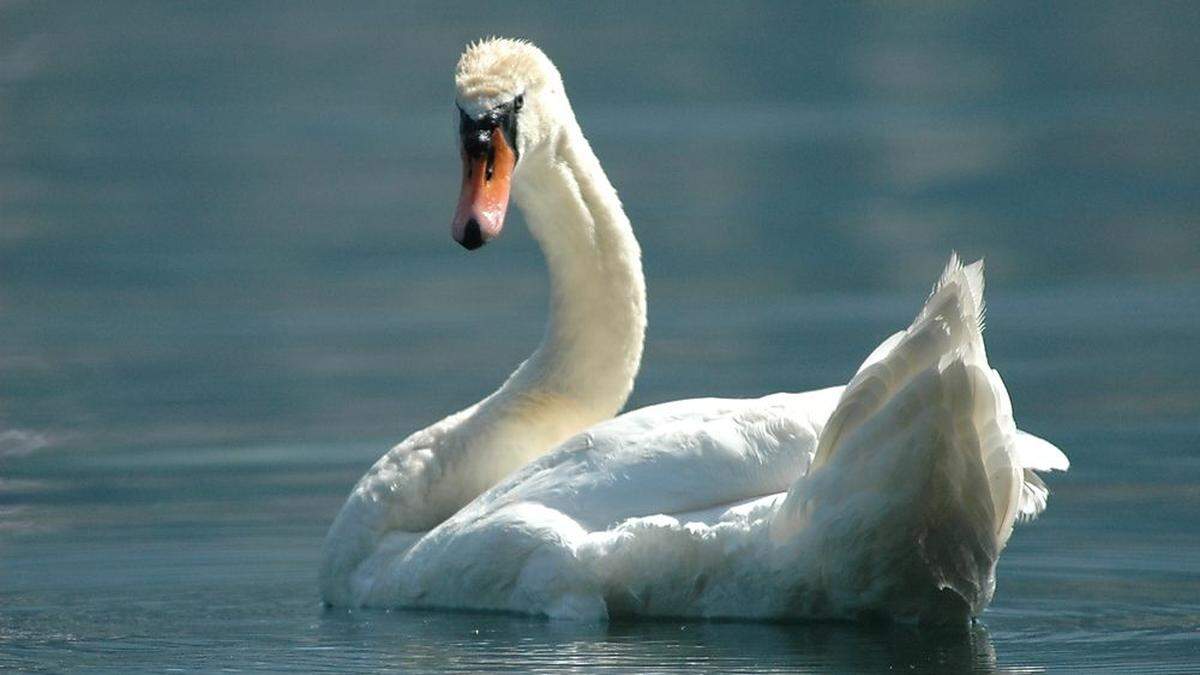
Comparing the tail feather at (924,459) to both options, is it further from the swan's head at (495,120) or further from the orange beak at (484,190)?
the swan's head at (495,120)

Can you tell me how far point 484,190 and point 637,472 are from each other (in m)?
1.23

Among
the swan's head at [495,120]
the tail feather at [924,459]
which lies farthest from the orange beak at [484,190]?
the tail feather at [924,459]

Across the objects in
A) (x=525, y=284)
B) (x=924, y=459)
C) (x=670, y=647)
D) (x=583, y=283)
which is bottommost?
(x=670, y=647)

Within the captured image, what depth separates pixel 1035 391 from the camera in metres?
12.1

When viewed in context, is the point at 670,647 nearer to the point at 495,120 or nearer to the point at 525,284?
the point at 495,120

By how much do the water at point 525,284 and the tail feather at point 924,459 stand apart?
282mm

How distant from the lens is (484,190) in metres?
9.23

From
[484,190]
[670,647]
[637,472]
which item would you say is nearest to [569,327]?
[484,190]

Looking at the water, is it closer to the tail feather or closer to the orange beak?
the tail feather

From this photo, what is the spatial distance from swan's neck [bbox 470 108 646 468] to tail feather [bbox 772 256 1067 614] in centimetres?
179

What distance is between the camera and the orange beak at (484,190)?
903cm

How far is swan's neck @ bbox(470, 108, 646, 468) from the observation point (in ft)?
31.8

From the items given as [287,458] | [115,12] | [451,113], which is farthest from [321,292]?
[115,12]

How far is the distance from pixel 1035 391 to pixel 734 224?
19.0 ft
